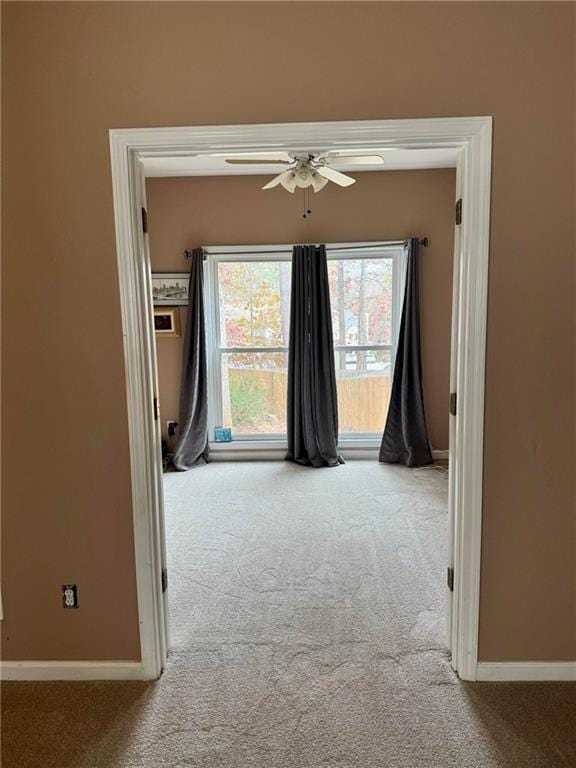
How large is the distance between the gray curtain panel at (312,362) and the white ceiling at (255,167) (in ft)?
2.50

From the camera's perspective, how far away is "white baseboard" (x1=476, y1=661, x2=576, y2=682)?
5.94ft

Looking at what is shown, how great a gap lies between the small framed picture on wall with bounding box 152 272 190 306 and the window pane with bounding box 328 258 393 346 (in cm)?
142

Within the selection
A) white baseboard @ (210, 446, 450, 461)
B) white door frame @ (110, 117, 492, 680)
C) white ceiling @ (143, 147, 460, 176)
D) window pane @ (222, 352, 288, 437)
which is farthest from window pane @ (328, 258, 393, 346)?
white door frame @ (110, 117, 492, 680)

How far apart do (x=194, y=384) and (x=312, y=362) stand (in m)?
1.16

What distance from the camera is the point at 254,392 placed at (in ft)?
15.6

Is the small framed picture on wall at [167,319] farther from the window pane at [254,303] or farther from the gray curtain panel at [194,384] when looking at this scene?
the window pane at [254,303]

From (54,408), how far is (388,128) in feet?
5.11

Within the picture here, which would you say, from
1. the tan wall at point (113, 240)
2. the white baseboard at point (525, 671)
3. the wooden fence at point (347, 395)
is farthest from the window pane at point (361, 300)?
the white baseboard at point (525, 671)

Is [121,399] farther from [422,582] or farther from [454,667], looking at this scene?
[422,582]

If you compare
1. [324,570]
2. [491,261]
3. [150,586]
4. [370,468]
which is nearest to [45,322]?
[150,586]

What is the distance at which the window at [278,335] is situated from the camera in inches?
179

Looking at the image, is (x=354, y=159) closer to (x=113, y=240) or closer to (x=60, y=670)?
(x=113, y=240)

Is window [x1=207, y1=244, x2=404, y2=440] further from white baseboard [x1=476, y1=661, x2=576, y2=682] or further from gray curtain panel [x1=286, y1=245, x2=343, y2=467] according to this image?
white baseboard [x1=476, y1=661, x2=576, y2=682]

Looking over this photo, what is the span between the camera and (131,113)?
1591mm
